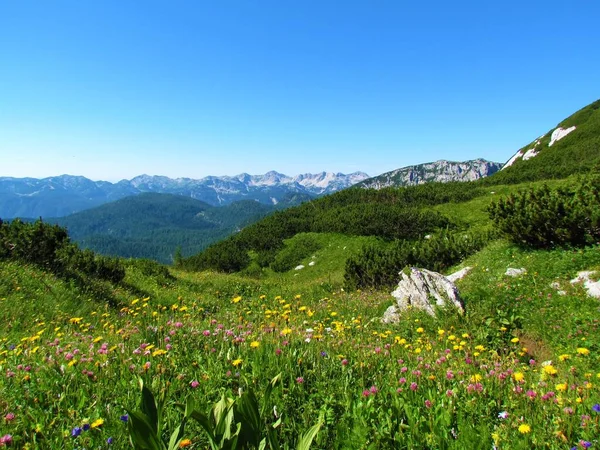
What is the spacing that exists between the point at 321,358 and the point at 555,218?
1076cm

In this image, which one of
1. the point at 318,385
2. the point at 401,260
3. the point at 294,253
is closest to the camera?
the point at 318,385

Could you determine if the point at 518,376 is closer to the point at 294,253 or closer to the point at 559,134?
the point at 294,253

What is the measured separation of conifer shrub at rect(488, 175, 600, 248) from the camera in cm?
1054

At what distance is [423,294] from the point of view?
359 inches

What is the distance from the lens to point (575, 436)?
2.73m

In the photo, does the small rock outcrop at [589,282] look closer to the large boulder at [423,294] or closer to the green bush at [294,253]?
the large boulder at [423,294]

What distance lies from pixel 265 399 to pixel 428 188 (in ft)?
140

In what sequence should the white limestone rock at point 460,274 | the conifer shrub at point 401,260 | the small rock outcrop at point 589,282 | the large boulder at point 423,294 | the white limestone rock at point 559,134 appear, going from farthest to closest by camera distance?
1. the white limestone rock at point 559,134
2. the conifer shrub at point 401,260
3. the white limestone rock at point 460,274
4. the large boulder at point 423,294
5. the small rock outcrop at point 589,282

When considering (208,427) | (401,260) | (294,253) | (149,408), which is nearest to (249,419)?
(208,427)

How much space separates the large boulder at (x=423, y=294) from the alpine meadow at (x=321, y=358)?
29 centimetres

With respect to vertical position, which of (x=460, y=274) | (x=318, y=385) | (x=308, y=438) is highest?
(x=308, y=438)

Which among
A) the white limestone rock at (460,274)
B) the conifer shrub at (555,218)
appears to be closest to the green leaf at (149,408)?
the white limestone rock at (460,274)

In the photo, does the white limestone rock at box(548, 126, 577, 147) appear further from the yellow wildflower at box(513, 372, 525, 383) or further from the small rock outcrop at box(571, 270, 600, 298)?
the yellow wildflower at box(513, 372, 525, 383)

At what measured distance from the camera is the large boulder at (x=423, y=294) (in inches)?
332
